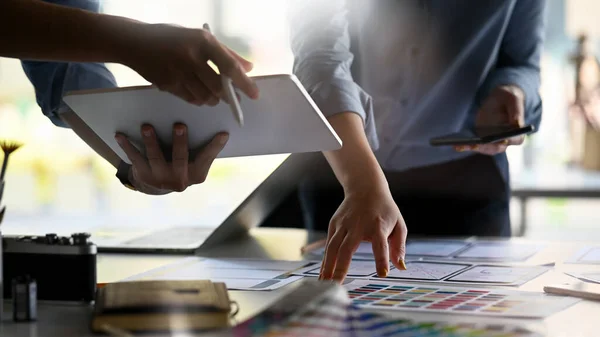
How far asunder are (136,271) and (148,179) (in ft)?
0.52

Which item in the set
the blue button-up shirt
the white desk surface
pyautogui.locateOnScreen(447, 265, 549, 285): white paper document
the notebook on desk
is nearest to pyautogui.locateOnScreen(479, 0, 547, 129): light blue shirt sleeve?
the blue button-up shirt

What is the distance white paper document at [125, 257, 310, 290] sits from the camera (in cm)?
114

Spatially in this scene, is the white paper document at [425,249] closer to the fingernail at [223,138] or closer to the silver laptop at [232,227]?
the silver laptop at [232,227]

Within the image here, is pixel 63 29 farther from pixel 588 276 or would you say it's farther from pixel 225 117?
pixel 588 276

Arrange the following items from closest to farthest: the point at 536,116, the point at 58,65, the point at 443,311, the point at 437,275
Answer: the point at 443,311 → the point at 437,275 → the point at 58,65 → the point at 536,116

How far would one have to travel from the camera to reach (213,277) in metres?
1.20

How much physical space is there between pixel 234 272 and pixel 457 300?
0.41 m

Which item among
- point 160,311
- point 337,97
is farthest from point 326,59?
point 160,311

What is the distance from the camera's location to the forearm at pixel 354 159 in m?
1.17

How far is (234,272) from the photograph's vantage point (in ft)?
4.07

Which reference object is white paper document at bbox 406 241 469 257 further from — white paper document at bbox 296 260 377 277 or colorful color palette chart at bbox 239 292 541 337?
colorful color palette chart at bbox 239 292 541 337

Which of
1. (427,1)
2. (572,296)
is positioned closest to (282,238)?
(427,1)

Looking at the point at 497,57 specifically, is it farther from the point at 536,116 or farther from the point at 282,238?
the point at 282,238

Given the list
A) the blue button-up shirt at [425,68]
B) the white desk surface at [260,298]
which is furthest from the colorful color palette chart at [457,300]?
the blue button-up shirt at [425,68]
